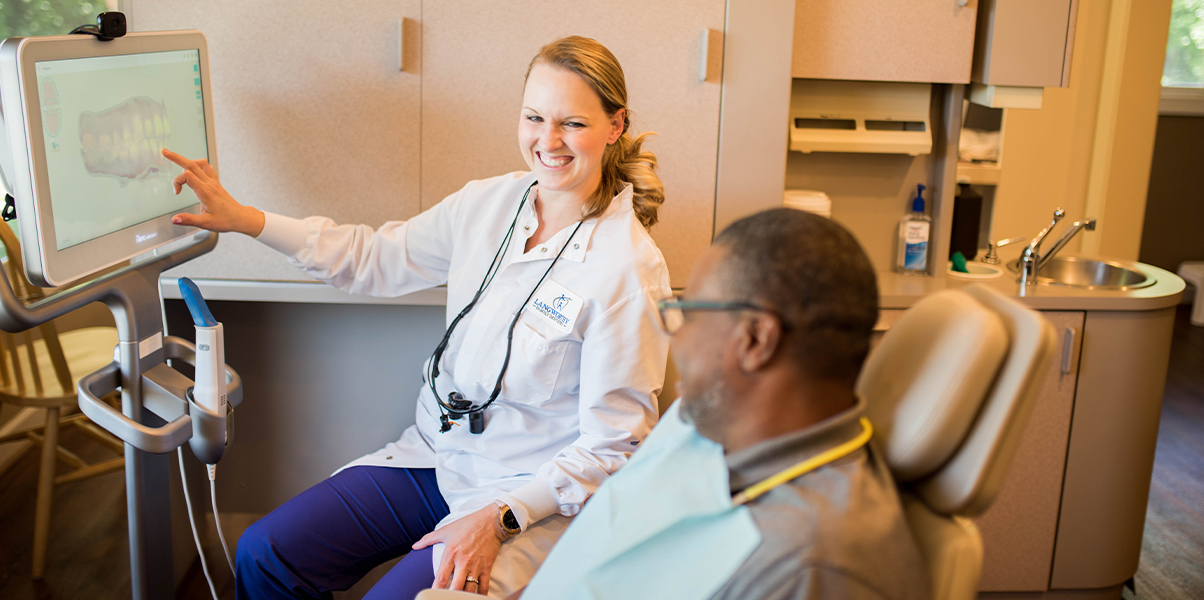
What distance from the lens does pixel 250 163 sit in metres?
2.04

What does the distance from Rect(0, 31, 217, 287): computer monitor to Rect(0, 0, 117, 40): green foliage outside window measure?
4.67ft

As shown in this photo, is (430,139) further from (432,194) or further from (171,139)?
(171,139)

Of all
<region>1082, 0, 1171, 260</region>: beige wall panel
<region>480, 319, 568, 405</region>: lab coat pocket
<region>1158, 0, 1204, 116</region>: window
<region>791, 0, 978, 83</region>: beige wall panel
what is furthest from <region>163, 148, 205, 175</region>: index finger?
<region>1158, 0, 1204, 116</region>: window

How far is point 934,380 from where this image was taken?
927 millimetres

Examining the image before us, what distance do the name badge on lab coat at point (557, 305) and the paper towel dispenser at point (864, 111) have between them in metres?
1.00

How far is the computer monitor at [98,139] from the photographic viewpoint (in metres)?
1.22

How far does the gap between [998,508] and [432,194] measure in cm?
168

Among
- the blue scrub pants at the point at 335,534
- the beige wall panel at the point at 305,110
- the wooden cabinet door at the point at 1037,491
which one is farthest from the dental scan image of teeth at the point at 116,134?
the wooden cabinet door at the point at 1037,491

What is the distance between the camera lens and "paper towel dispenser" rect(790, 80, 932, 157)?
7.54ft

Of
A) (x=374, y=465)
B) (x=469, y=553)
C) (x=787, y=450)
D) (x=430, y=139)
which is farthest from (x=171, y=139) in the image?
(x=787, y=450)

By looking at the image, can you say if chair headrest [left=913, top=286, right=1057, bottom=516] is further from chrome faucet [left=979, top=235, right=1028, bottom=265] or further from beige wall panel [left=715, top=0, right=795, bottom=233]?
chrome faucet [left=979, top=235, right=1028, bottom=265]

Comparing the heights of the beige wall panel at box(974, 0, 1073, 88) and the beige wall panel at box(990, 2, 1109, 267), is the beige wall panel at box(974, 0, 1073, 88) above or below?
above

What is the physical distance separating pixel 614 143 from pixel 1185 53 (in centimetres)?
502

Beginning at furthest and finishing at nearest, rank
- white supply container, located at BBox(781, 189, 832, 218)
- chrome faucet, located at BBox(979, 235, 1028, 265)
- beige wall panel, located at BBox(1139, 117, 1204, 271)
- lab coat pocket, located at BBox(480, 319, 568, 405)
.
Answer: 1. beige wall panel, located at BBox(1139, 117, 1204, 271)
2. chrome faucet, located at BBox(979, 235, 1028, 265)
3. white supply container, located at BBox(781, 189, 832, 218)
4. lab coat pocket, located at BBox(480, 319, 568, 405)
